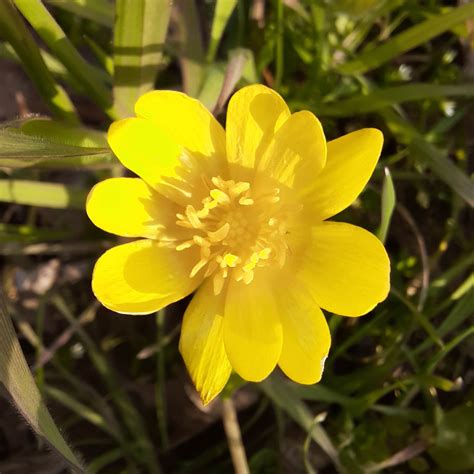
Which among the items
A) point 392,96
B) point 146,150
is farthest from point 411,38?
point 146,150

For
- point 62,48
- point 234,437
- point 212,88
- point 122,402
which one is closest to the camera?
point 62,48

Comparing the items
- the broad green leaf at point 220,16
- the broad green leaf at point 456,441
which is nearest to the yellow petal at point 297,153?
the broad green leaf at point 220,16

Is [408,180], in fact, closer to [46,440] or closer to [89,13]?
[89,13]

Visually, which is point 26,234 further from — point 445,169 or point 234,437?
point 445,169

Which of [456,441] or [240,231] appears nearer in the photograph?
[240,231]

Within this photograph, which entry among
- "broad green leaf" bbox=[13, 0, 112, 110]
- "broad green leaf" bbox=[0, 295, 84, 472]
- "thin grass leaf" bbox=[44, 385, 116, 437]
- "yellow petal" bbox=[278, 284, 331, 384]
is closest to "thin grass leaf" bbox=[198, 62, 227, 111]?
"broad green leaf" bbox=[13, 0, 112, 110]

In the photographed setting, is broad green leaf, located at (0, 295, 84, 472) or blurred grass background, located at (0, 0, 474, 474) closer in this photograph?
broad green leaf, located at (0, 295, 84, 472)

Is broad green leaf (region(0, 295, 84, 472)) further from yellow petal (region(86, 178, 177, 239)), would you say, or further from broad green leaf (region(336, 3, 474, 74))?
broad green leaf (region(336, 3, 474, 74))
